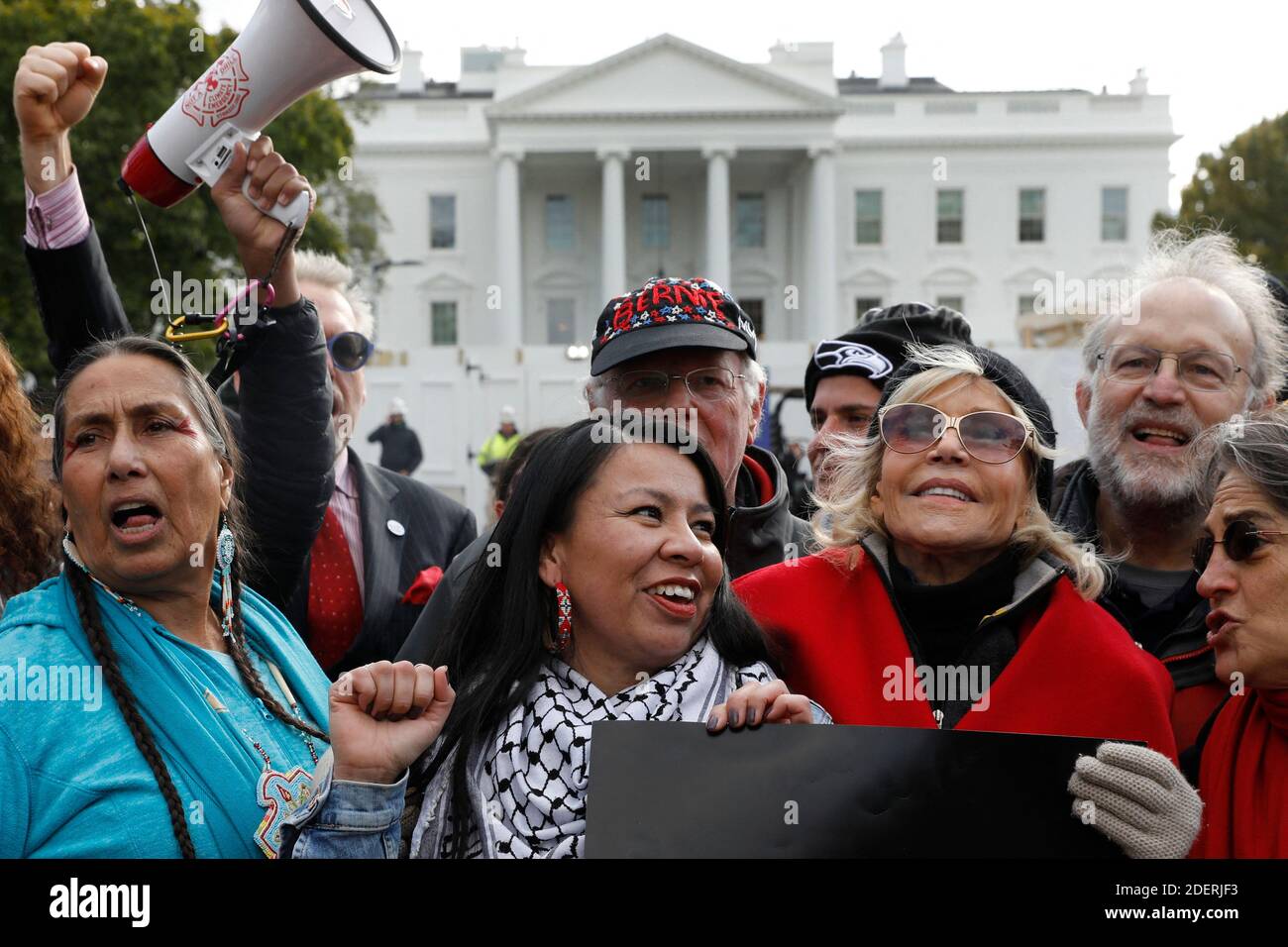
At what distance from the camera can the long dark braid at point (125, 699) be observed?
2375mm

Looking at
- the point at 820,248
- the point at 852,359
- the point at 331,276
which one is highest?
the point at 820,248

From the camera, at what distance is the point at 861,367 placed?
169 inches

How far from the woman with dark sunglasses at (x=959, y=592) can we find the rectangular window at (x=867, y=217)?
2251 inches

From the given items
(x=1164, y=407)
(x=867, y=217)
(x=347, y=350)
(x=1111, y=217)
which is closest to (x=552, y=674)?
(x=1164, y=407)

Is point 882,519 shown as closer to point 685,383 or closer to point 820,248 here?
point 685,383

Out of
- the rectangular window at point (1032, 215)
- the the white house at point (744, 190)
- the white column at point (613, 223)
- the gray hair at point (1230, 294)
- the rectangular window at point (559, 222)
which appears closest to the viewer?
the gray hair at point (1230, 294)

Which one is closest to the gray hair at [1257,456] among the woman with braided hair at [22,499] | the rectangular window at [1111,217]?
the woman with braided hair at [22,499]

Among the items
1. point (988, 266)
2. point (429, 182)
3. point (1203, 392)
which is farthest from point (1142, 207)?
point (1203, 392)

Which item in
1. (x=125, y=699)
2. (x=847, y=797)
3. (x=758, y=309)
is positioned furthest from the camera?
(x=758, y=309)

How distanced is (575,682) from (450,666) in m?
0.29

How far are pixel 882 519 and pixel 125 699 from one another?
1.67m

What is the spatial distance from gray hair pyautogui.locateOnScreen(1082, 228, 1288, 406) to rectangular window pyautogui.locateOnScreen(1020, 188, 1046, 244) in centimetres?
5726

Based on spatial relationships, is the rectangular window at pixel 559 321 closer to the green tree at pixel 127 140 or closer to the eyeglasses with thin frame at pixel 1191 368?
the green tree at pixel 127 140
